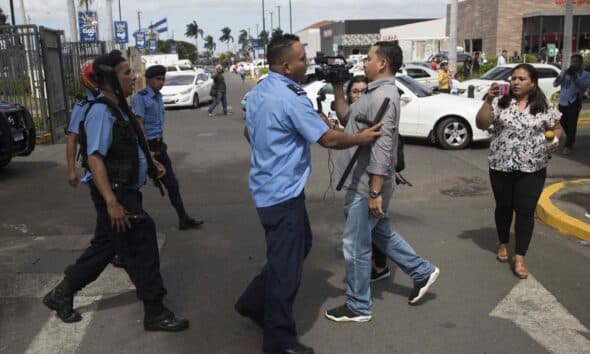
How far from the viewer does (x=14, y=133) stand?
387 inches

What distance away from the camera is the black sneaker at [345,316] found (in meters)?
4.00

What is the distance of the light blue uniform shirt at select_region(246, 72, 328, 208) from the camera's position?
320cm

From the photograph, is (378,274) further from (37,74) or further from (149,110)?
(37,74)

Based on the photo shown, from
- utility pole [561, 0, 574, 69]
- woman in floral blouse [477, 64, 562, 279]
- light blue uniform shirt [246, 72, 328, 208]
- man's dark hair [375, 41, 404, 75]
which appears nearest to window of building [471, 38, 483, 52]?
utility pole [561, 0, 574, 69]

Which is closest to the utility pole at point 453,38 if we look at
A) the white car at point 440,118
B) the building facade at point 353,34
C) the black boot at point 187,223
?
the white car at point 440,118

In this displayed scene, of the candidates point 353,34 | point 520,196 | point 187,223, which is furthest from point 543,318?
point 353,34

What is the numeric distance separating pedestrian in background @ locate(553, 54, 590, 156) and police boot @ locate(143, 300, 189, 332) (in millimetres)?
8472

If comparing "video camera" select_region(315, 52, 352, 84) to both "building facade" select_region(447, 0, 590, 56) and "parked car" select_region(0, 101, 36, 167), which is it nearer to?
"parked car" select_region(0, 101, 36, 167)

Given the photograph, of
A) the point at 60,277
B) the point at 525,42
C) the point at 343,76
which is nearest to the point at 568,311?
the point at 343,76

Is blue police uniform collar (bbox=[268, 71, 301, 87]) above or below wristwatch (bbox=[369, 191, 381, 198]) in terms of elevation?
above

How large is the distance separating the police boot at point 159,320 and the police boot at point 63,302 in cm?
58

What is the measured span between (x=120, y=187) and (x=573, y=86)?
872 cm

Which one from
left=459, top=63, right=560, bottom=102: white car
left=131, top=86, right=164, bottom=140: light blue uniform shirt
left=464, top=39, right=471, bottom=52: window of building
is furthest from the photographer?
left=464, top=39, right=471, bottom=52: window of building

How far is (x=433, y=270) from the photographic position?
168 inches
